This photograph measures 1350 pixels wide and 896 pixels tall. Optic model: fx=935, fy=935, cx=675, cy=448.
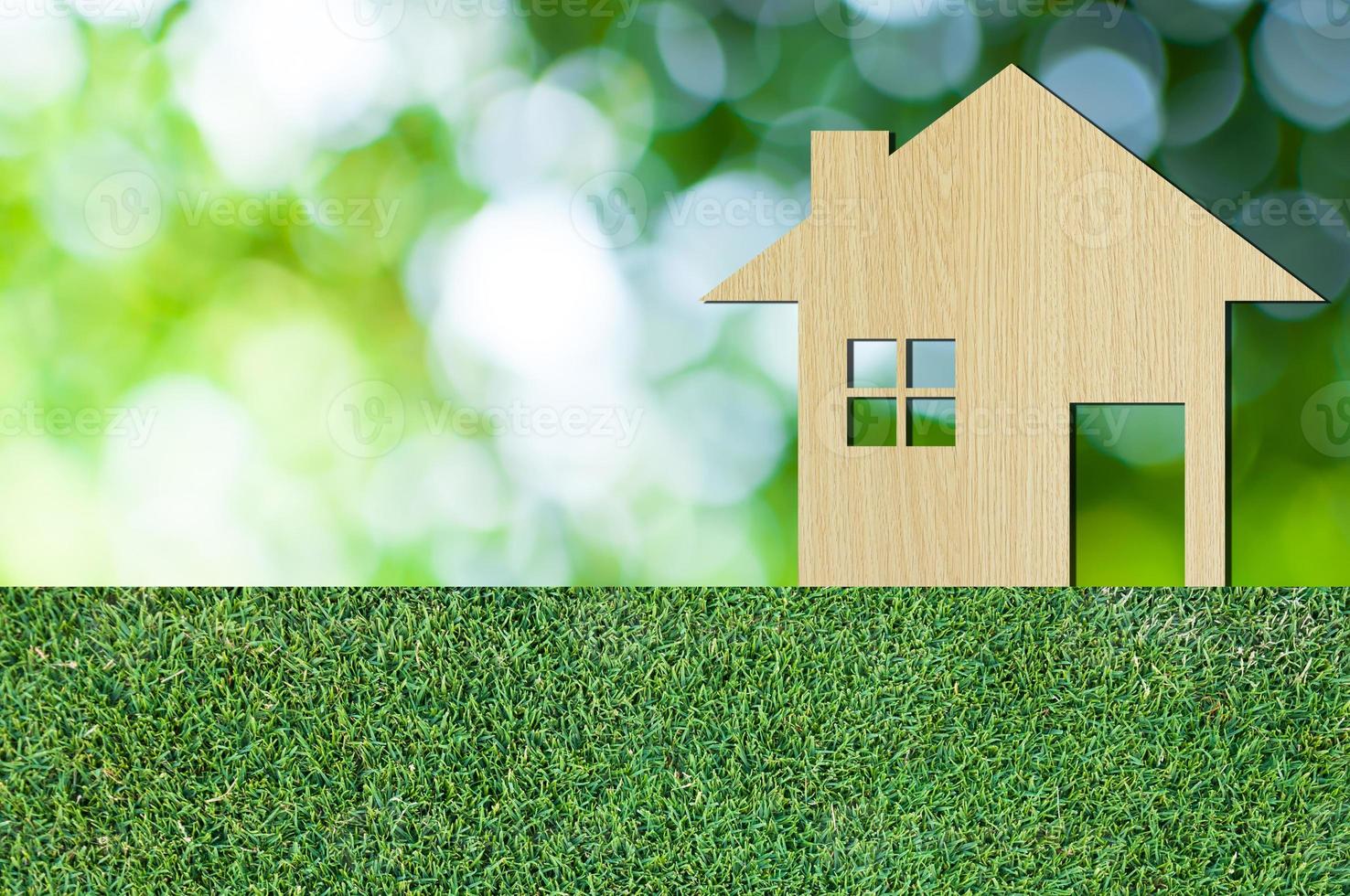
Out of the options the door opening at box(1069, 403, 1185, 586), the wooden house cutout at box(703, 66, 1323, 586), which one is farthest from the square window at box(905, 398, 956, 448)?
the door opening at box(1069, 403, 1185, 586)

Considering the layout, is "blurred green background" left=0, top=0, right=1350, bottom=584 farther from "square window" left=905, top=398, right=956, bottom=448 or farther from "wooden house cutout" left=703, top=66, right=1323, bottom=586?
"square window" left=905, top=398, right=956, bottom=448

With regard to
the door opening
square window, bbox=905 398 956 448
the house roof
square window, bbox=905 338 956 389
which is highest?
the house roof

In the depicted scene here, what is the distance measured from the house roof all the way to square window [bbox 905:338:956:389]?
1.17 feet

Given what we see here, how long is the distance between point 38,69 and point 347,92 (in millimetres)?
1027

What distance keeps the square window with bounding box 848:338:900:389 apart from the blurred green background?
0.24 m

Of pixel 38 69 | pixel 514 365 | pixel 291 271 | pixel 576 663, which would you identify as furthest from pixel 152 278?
pixel 576 663

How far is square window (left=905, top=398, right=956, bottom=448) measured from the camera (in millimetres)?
2776

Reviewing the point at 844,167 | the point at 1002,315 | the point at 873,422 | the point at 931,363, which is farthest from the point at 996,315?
the point at 844,167

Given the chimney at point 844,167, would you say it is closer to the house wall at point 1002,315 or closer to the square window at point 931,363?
the house wall at point 1002,315

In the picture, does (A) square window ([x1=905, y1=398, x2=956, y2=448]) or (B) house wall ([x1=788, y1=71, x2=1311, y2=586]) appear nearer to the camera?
(B) house wall ([x1=788, y1=71, x2=1311, y2=586])

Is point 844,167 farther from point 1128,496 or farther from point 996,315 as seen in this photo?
point 1128,496

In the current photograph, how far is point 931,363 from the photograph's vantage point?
278 centimetres

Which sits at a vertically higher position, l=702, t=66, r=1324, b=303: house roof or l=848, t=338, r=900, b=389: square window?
l=702, t=66, r=1324, b=303: house roof

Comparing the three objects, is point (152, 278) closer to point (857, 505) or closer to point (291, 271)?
point (291, 271)
